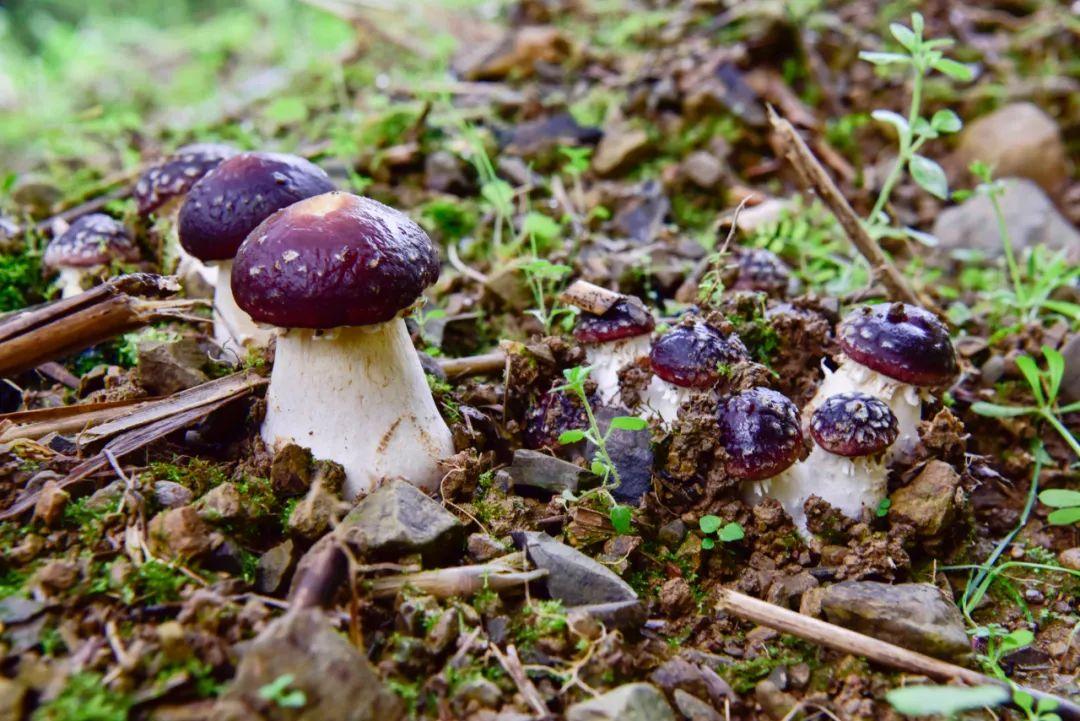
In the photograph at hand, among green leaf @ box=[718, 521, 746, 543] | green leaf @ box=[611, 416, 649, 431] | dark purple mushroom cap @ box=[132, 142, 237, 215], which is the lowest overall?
green leaf @ box=[718, 521, 746, 543]

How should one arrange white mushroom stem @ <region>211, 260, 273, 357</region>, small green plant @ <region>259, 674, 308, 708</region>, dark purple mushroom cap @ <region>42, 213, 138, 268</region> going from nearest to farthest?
small green plant @ <region>259, 674, 308, 708</region> < white mushroom stem @ <region>211, 260, 273, 357</region> < dark purple mushroom cap @ <region>42, 213, 138, 268</region>

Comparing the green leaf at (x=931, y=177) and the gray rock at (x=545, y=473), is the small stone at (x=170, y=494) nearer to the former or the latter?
the gray rock at (x=545, y=473)

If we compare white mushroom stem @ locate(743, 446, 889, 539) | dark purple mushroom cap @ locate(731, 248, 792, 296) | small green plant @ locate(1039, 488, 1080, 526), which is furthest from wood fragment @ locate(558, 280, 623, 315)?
small green plant @ locate(1039, 488, 1080, 526)

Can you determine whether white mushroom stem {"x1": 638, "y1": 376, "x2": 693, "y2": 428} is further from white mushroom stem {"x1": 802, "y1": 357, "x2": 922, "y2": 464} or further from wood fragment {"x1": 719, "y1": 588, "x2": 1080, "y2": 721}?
wood fragment {"x1": 719, "y1": 588, "x2": 1080, "y2": 721}

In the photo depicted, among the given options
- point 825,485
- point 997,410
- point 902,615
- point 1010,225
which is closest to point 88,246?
point 825,485

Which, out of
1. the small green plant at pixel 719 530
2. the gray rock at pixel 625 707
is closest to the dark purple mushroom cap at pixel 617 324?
the small green plant at pixel 719 530

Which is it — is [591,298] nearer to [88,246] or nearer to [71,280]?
[88,246]

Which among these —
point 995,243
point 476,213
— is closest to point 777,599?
point 476,213

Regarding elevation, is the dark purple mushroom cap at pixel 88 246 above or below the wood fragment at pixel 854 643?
above
